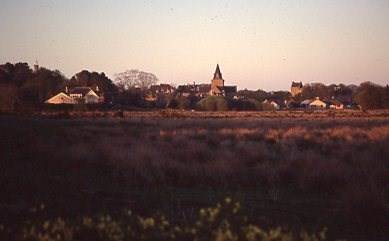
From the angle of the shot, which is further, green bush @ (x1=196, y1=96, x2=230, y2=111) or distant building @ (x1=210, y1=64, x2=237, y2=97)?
distant building @ (x1=210, y1=64, x2=237, y2=97)

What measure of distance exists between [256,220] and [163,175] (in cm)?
364

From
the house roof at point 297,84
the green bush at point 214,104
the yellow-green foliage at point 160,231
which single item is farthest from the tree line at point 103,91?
the house roof at point 297,84

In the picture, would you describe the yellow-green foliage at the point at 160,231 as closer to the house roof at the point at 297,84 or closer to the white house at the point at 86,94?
the white house at the point at 86,94

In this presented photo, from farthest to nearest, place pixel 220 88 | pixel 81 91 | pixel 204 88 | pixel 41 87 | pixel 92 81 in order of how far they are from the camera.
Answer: pixel 204 88 → pixel 220 88 → pixel 92 81 → pixel 81 91 → pixel 41 87

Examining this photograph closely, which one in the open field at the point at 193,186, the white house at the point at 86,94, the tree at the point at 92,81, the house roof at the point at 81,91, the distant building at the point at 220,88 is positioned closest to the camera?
Answer: the open field at the point at 193,186

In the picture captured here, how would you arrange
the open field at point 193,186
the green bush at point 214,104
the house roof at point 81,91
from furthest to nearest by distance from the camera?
1. the house roof at point 81,91
2. the green bush at point 214,104
3. the open field at point 193,186

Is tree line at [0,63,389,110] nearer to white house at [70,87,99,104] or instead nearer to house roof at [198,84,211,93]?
white house at [70,87,99,104]

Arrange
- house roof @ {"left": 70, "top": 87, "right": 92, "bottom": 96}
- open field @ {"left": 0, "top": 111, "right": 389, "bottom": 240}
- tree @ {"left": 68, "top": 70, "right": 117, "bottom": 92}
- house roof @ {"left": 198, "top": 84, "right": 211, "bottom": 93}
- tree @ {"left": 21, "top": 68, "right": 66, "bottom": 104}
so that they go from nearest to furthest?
1. open field @ {"left": 0, "top": 111, "right": 389, "bottom": 240}
2. tree @ {"left": 21, "top": 68, "right": 66, "bottom": 104}
3. house roof @ {"left": 70, "top": 87, "right": 92, "bottom": 96}
4. tree @ {"left": 68, "top": 70, "right": 117, "bottom": 92}
5. house roof @ {"left": 198, "top": 84, "right": 211, "bottom": 93}

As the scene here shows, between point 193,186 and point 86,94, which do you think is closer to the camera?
point 193,186

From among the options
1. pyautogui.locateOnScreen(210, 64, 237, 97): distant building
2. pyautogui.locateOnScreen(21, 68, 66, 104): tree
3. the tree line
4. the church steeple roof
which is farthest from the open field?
the church steeple roof

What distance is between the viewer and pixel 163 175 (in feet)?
31.7

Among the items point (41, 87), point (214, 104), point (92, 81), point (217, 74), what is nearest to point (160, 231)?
point (214, 104)

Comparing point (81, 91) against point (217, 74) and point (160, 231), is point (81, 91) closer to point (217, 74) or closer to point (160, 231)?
point (160, 231)

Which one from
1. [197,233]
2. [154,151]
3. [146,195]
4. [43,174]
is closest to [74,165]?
[43,174]
